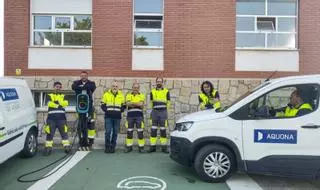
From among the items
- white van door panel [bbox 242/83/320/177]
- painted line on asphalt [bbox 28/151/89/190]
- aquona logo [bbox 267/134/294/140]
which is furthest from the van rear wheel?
aquona logo [bbox 267/134/294/140]

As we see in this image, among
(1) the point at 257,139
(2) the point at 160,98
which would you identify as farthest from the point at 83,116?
(1) the point at 257,139

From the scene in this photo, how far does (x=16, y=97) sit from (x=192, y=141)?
395 cm

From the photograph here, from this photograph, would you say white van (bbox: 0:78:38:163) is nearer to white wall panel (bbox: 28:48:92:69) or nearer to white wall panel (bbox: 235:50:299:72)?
white wall panel (bbox: 28:48:92:69)

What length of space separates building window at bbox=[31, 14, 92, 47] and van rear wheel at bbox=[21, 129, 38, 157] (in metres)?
4.68

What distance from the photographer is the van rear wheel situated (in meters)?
9.05

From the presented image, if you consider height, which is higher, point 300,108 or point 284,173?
point 300,108

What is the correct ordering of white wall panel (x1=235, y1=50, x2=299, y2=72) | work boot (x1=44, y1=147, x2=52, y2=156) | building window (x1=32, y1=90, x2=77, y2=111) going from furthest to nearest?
building window (x1=32, y1=90, x2=77, y2=111), white wall panel (x1=235, y1=50, x2=299, y2=72), work boot (x1=44, y1=147, x2=52, y2=156)

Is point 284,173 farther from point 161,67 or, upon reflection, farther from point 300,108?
point 161,67

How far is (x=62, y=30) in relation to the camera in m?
13.5

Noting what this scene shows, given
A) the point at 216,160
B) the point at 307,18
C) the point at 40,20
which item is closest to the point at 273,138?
the point at 216,160

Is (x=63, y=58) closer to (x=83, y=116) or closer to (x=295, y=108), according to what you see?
(x=83, y=116)

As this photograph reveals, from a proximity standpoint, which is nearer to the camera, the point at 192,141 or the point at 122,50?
the point at 192,141

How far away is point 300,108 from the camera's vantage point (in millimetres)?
6980

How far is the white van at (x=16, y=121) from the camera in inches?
→ 291
